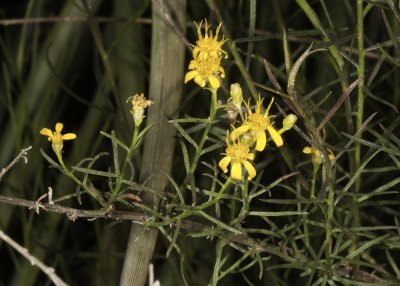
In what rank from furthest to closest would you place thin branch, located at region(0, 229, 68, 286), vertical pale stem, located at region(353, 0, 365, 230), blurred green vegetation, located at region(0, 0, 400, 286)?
blurred green vegetation, located at region(0, 0, 400, 286)
vertical pale stem, located at region(353, 0, 365, 230)
thin branch, located at region(0, 229, 68, 286)

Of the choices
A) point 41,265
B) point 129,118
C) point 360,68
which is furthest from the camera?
point 129,118

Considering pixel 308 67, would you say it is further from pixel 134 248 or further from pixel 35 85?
pixel 134 248

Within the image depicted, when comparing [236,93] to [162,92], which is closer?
[236,93]

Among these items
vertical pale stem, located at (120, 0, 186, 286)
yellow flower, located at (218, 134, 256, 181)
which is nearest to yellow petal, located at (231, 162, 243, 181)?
yellow flower, located at (218, 134, 256, 181)

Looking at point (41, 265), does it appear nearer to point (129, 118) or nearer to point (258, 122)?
point (258, 122)

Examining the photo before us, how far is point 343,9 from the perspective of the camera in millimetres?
653

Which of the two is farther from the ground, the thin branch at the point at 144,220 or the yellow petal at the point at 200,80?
the yellow petal at the point at 200,80

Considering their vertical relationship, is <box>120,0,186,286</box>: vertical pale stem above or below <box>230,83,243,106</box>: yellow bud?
above

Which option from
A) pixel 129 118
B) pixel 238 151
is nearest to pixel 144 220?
pixel 238 151

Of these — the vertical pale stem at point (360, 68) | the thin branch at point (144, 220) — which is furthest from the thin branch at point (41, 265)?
the vertical pale stem at point (360, 68)

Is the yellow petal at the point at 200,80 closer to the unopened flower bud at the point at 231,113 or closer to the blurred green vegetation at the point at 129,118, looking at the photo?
the unopened flower bud at the point at 231,113

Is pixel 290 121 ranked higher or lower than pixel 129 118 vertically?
lower

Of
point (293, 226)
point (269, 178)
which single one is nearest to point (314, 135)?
point (293, 226)

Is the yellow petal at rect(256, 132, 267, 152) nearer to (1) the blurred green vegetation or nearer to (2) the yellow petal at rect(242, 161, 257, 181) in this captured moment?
(2) the yellow petal at rect(242, 161, 257, 181)
